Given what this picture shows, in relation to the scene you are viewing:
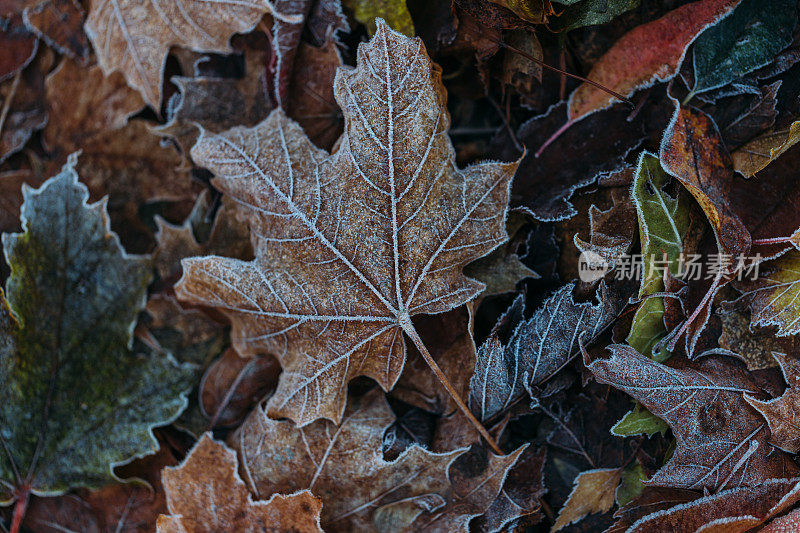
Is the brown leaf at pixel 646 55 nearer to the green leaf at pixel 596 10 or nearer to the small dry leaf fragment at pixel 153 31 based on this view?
the green leaf at pixel 596 10

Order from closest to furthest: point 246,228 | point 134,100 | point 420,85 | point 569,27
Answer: point 420,85 < point 569,27 < point 246,228 < point 134,100

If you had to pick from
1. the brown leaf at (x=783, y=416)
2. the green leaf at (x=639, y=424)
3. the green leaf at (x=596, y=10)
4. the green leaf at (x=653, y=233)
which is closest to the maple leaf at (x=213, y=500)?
the green leaf at (x=639, y=424)

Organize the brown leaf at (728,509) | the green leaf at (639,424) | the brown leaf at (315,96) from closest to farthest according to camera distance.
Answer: the brown leaf at (728,509), the green leaf at (639,424), the brown leaf at (315,96)

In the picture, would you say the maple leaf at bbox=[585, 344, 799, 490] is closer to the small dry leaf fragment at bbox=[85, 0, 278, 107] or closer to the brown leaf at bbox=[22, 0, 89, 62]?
the small dry leaf fragment at bbox=[85, 0, 278, 107]

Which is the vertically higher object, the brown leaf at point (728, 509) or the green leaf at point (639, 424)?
the green leaf at point (639, 424)

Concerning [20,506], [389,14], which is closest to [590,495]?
[389,14]

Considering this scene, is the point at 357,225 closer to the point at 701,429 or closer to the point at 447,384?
the point at 447,384

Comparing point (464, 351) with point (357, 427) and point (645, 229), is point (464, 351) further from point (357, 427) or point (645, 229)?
point (645, 229)

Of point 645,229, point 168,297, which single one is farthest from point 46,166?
point 645,229
